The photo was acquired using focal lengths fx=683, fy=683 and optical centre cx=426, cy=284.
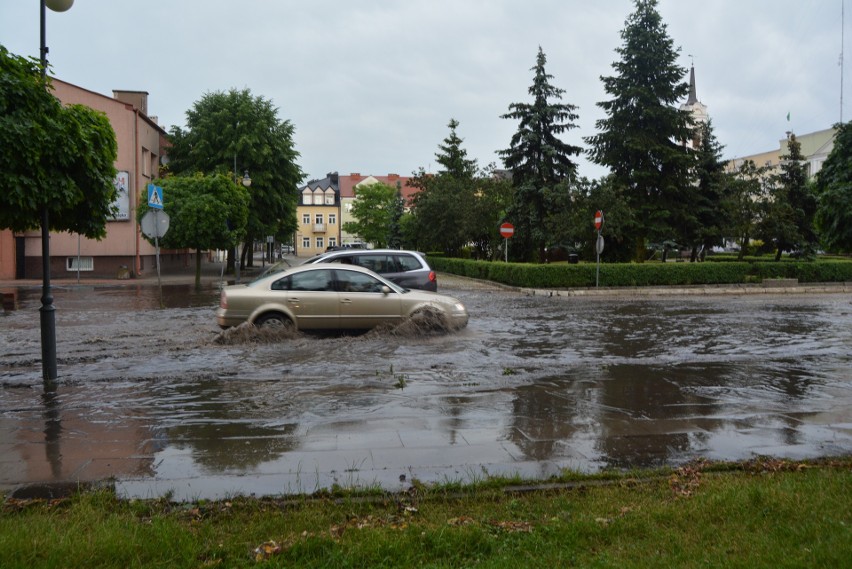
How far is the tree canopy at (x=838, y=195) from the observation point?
36.0 metres

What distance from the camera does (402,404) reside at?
24.8ft

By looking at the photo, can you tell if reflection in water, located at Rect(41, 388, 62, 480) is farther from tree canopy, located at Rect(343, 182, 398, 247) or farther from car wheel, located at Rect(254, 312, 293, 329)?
tree canopy, located at Rect(343, 182, 398, 247)

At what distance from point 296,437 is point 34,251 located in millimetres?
36092

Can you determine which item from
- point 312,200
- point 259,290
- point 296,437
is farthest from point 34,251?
point 312,200

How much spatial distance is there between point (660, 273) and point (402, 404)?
79.5ft

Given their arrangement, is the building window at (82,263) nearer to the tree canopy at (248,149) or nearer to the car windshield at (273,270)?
the tree canopy at (248,149)

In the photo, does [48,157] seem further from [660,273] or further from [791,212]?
[791,212]

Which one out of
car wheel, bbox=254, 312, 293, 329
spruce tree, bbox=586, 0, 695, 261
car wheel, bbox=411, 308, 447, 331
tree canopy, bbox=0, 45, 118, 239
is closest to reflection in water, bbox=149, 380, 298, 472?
tree canopy, bbox=0, 45, 118, 239

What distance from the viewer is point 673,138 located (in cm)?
3666

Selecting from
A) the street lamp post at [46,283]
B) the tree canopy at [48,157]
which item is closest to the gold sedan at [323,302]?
the street lamp post at [46,283]

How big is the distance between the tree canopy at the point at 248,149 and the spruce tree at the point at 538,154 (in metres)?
14.3

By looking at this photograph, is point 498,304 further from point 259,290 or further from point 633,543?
point 633,543

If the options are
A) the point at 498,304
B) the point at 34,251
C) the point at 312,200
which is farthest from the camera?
the point at 312,200

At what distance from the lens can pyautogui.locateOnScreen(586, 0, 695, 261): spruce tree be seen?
34969mm
